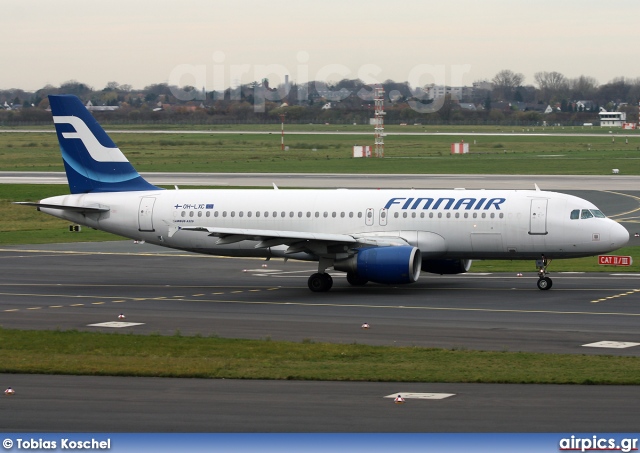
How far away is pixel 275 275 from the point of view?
5047 cm

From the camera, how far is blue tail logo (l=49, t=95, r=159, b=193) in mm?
Result: 48500

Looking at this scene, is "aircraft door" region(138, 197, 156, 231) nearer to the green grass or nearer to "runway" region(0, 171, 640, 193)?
the green grass

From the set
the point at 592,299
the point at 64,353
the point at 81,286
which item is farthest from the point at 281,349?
the point at 81,286

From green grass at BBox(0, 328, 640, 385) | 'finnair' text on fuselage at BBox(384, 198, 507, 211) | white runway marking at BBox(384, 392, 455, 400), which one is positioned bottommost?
green grass at BBox(0, 328, 640, 385)

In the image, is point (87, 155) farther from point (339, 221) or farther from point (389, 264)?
point (389, 264)

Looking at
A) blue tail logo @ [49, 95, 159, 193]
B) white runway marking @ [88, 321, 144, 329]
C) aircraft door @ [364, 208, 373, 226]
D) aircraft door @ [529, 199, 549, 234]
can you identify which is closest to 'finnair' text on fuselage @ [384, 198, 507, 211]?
aircraft door @ [364, 208, 373, 226]

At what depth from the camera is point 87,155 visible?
48.7 meters

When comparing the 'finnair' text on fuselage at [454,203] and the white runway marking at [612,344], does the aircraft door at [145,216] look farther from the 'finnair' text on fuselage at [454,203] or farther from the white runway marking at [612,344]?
the white runway marking at [612,344]

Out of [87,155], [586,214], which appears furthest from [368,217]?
[87,155]

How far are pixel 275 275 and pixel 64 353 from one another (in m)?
21.1

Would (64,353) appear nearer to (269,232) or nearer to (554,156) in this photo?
(269,232)

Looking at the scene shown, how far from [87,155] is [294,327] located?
58.5ft

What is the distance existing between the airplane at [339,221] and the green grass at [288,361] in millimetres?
10593

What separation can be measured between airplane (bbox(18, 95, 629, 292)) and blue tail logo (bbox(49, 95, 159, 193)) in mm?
46
